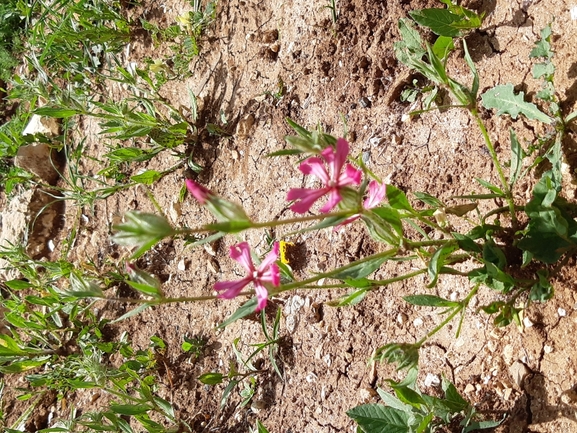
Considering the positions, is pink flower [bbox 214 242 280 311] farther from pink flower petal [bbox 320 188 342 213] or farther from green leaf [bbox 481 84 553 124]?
green leaf [bbox 481 84 553 124]

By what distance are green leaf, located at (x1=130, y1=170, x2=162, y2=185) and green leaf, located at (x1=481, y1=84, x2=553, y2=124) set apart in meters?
1.42

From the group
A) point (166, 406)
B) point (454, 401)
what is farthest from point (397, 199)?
point (166, 406)

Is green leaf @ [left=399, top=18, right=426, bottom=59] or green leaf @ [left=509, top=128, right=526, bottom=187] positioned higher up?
green leaf @ [left=399, top=18, right=426, bottom=59]

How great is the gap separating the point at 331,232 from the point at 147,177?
958 millimetres

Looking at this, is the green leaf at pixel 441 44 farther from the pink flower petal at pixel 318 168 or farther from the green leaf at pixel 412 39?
the pink flower petal at pixel 318 168

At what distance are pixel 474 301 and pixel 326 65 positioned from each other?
3.24 feet

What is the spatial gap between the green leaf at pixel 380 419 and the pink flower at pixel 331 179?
0.59 m

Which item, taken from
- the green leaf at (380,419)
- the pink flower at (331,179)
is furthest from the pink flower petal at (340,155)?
the green leaf at (380,419)

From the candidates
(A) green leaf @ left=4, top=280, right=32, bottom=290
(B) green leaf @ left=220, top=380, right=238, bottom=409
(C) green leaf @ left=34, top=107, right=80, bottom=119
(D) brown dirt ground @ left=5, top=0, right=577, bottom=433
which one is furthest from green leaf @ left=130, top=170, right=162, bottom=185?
(B) green leaf @ left=220, top=380, right=238, bottom=409

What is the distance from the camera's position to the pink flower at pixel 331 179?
1055 mm

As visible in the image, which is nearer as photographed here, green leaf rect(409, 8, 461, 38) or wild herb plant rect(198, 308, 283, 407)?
green leaf rect(409, 8, 461, 38)

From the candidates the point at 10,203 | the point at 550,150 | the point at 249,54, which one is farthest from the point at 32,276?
the point at 550,150

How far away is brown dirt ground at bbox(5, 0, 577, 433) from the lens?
146 centimetres

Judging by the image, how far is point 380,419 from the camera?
1.43 meters
